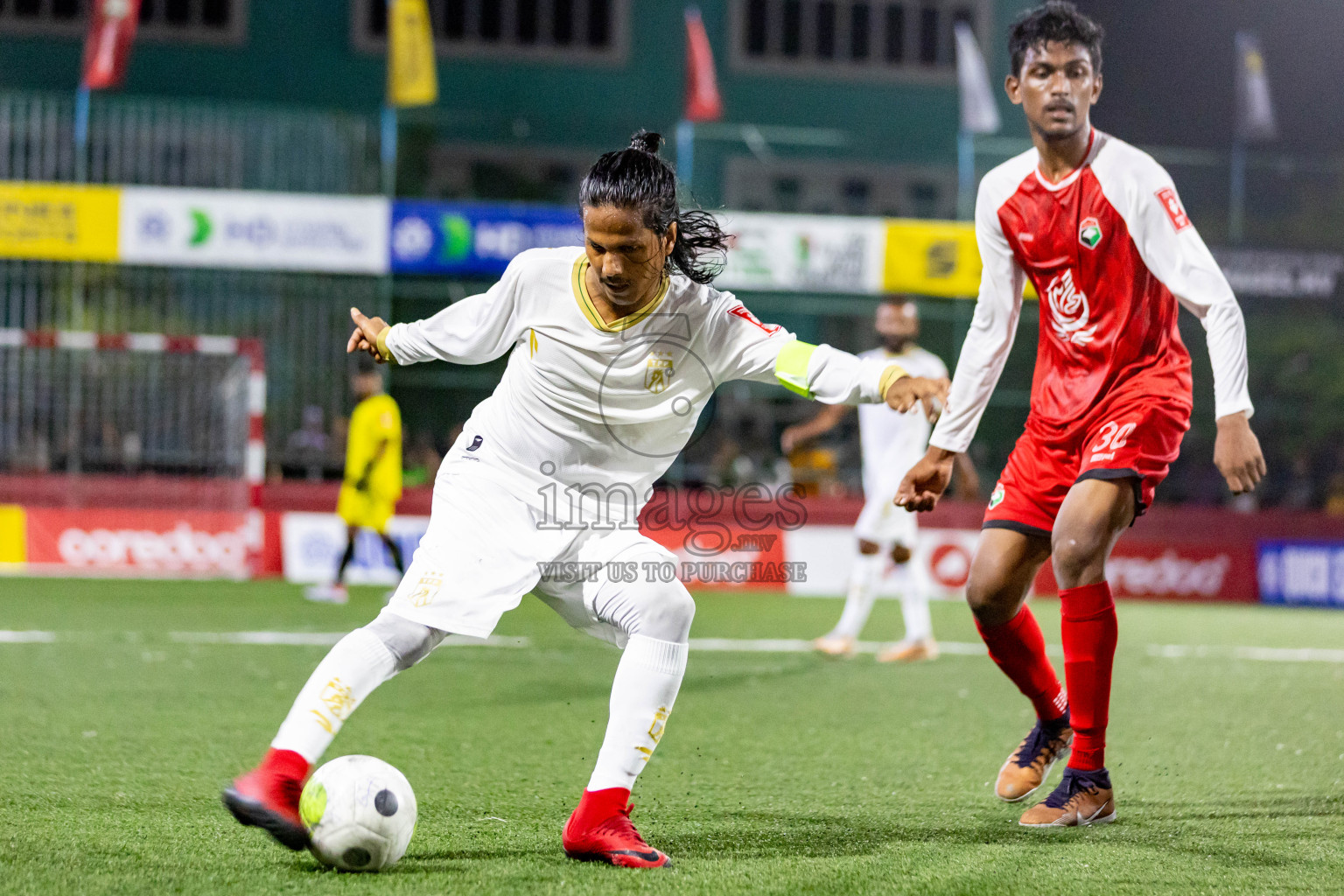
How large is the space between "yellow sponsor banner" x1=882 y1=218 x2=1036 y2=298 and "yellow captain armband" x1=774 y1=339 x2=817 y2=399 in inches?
551

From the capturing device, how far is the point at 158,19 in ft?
93.9

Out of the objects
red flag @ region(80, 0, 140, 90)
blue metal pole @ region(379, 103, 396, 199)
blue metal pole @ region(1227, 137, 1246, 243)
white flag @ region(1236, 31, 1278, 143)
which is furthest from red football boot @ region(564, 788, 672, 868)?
white flag @ region(1236, 31, 1278, 143)

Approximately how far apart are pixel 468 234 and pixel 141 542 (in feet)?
18.0

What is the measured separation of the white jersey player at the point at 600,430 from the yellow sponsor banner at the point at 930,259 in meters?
13.8

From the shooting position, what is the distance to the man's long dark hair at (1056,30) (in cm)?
439

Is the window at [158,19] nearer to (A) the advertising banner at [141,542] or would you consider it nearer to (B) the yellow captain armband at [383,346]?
(A) the advertising banner at [141,542]

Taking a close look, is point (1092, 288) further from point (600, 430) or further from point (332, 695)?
point (332, 695)

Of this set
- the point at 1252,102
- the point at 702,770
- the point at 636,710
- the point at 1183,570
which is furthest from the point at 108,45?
the point at 636,710

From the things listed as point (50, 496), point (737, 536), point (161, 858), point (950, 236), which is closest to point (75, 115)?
point (50, 496)

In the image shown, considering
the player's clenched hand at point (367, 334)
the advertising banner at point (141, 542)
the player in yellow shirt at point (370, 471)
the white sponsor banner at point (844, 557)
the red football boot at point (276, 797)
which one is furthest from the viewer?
the white sponsor banner at point (844, 557)

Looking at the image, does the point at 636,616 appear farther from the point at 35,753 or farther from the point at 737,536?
the point at 737,536

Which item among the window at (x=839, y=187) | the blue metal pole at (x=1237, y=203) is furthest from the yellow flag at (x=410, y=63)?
the blue metal pole at (x=1237, y=203)

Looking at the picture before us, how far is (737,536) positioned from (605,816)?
429 inches

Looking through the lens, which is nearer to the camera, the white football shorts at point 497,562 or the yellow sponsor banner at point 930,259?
the white football shorts at point 497,562
